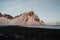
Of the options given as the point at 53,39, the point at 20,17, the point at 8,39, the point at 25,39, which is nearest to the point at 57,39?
the point at 53,39

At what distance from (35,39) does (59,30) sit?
9616 mm

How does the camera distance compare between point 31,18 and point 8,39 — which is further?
point 31,18

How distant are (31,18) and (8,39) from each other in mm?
157599

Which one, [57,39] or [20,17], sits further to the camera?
[20,17]

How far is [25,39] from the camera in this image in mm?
20828

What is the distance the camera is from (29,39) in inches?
808

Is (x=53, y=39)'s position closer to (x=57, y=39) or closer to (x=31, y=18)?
(x=57, y=39)

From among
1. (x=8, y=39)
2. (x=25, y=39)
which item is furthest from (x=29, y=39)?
(x=8, y=39)

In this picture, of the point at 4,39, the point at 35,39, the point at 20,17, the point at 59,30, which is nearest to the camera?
the point at 4,39

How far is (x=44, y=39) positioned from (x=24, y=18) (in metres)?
148

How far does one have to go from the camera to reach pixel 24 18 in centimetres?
16838

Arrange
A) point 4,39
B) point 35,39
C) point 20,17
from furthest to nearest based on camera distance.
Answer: point 20,17 < point 35,39 < point 4,39

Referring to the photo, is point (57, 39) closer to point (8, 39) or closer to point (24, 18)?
point (8, 39)

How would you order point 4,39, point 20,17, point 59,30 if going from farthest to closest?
point 20,17 → point 59,30 → point 4,39
